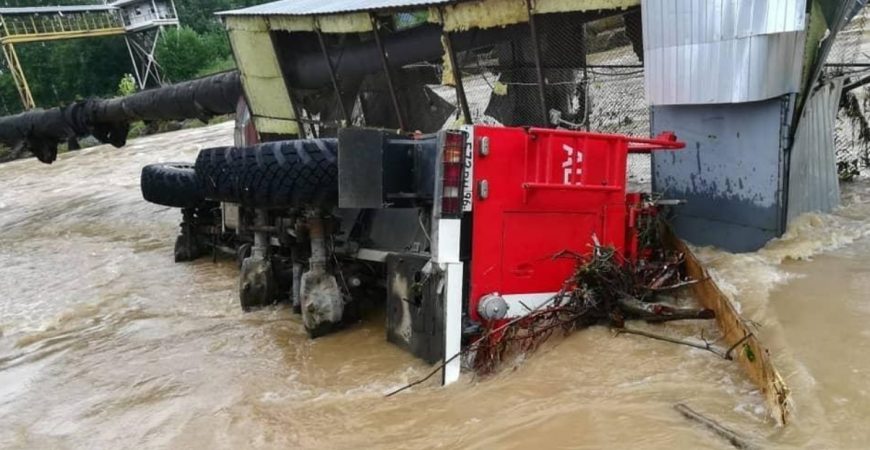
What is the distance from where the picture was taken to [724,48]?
4863 mm

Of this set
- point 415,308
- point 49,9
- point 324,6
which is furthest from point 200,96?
point 49,9

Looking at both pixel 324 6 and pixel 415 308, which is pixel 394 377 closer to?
pixel 415 308

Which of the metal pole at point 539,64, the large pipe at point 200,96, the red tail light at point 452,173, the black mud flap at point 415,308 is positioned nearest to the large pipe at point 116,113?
the large pipe at point 200,96

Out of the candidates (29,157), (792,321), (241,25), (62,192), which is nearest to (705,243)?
(792,321)

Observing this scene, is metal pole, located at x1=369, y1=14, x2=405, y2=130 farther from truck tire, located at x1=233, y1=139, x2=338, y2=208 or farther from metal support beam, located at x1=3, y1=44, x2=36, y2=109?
metal support beam, located at x1=3, y1=44, x2=36, y2=109

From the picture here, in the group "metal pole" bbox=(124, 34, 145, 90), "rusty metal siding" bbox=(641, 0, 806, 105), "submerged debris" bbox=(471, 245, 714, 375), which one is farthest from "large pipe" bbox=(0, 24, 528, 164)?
"metal pole" bbox=(124, 34, 145, 90)

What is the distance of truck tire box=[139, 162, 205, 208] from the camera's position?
7.87 meters

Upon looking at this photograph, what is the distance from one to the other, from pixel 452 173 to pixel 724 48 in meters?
2.38

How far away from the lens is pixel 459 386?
12.6 feet

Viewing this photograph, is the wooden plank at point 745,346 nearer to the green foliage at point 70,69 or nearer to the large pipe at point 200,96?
the large pipe at point 200,96

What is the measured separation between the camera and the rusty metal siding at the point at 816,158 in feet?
17.5

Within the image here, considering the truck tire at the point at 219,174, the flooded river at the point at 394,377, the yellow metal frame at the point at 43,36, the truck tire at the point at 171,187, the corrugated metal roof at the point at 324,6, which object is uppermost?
the yellow metal frame at the point at 43,36

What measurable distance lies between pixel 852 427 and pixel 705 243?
2.89 m

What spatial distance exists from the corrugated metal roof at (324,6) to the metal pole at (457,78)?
1.11ft
